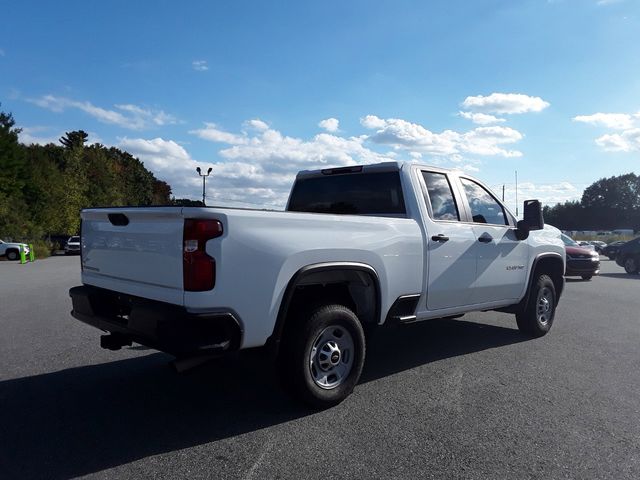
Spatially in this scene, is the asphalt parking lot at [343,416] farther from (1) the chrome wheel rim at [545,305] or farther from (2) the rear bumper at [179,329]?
(2) the rear bumper at [179,329]

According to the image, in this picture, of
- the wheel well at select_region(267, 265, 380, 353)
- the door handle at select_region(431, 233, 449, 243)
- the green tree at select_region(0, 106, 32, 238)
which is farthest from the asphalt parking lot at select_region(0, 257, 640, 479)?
the green tree at select_region(0, 106, 32, 238)

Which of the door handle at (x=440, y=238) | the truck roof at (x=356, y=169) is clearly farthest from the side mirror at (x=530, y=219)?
the truck roof at (x=356, y=169)

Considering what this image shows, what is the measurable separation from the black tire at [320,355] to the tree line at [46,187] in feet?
99.5

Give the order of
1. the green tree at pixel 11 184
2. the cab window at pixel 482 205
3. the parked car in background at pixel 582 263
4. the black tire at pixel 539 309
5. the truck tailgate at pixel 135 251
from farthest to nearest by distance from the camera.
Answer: the green tree at pixel 11 184, the parked car in background at pixel 582 263, the black tire at pixel 539 309, the cab window at pixel 482 205, the truck tailgate at pixel 135 251

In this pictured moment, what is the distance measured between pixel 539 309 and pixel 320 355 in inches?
160

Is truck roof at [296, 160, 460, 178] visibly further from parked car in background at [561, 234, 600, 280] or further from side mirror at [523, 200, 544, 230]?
parked car in background at [561, 234, 600, 280]

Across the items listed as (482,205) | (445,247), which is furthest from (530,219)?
(445,247)

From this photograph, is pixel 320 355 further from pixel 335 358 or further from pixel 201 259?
pixel 201 259

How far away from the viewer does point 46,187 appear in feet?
141

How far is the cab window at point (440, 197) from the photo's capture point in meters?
5.38

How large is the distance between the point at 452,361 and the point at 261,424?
2.61 meters

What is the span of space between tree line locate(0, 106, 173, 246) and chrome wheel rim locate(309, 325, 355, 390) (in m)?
30.3

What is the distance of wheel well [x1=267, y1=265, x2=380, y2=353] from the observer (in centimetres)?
378

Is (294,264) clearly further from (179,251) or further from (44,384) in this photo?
(44,384)
